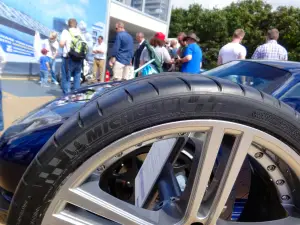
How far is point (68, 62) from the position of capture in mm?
7184

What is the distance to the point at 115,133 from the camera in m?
1.21

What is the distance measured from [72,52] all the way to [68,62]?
40cm

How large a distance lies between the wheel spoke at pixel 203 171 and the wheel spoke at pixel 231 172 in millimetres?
76

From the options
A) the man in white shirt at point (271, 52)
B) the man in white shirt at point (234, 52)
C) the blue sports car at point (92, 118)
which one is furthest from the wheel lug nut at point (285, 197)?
the man in white shirt at point (234, 52)

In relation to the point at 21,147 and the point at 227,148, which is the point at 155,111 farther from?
the point at 21,147

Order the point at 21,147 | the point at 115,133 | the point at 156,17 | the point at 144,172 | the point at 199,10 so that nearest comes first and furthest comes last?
1. the point at 115,133
2. the point at 144,172
3. the point at 21,147
4. the point at 156,17
5. the point at 199,10

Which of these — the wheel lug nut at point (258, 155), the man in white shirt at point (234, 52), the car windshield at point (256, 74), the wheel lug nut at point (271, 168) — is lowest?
the wheel lug nut at point (271, 168)

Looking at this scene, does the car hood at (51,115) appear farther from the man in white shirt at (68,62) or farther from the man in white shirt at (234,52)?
the man in white shirt at (68,62)

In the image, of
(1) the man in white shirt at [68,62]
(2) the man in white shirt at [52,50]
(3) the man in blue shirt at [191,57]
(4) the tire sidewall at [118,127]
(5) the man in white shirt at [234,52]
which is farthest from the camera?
(2) the man in white shirt at [52,50]

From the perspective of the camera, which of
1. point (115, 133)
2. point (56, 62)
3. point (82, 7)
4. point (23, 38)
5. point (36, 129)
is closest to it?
point (115, 133)

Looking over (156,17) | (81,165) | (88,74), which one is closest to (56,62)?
(88,74)

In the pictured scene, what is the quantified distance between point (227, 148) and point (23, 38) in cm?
1046

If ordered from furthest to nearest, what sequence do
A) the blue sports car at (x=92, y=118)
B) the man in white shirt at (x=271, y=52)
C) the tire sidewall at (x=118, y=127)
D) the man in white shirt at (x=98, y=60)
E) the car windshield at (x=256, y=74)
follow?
the man in white shirt at (x=98, y=60), the man in white shirt at (x=271, y=52), the car windshield at (x=256, y=74), the blue sports car at (x=92, y=118), the tire sidewall at (x=118, y=127)

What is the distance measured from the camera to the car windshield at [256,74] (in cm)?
248
